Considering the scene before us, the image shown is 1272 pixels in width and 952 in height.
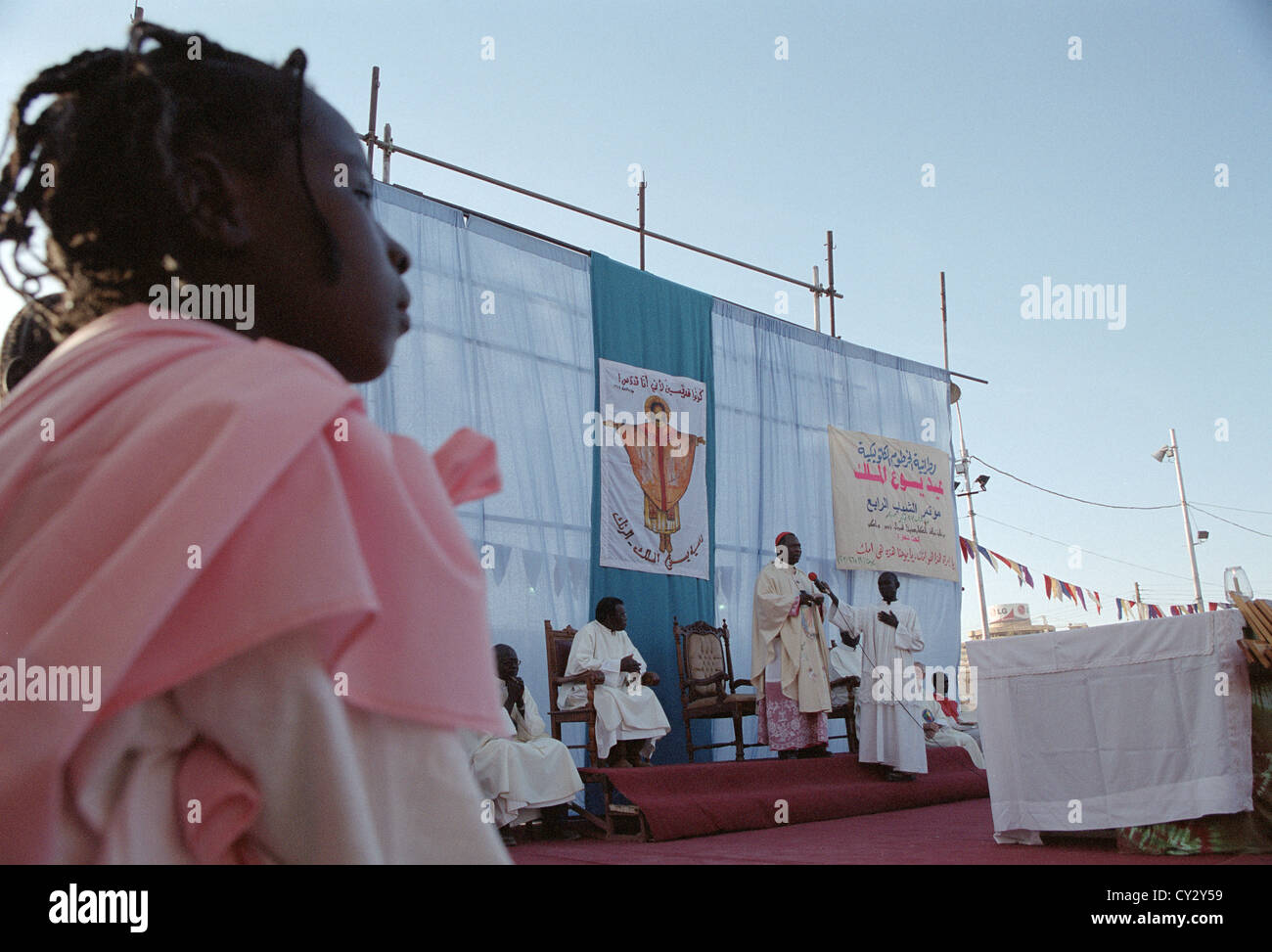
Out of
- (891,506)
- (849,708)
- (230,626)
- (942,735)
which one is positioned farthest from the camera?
(891,506)

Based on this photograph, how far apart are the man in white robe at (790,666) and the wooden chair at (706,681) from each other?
156mm

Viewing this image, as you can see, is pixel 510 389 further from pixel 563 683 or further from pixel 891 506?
pixel 891 506

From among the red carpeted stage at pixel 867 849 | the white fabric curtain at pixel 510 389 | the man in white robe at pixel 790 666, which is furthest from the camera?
the man in white robe at pixel 790 666

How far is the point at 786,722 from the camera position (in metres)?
6.36

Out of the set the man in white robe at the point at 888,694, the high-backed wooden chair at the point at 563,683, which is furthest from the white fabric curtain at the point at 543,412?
the man in white robe at the point at 888,694

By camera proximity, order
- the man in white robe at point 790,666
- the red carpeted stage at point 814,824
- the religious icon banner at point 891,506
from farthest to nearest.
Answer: the religious icon banner at point 891,506
the man in white robe at point 790,666
the red carpeted stage at point 814,824

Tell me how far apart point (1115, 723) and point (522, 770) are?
270 cm

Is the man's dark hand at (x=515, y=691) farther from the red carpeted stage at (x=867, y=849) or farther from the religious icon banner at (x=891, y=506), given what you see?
the religious icon banner at (x=891, y=506)

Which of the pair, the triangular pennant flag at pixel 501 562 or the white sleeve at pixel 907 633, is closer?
the triangular pennant flag at pixel 501 562

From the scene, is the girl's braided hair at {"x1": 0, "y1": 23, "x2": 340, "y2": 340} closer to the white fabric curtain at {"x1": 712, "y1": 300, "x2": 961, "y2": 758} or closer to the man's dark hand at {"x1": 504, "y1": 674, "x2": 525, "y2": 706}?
the man's dark hand at {"x1": 504, "y1": 674, "x2": 525, "y2": 706}

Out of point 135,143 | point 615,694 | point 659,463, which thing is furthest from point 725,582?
point 135,143

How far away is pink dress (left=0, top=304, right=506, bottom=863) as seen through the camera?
48 cm

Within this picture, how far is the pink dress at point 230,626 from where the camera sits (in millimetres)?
479

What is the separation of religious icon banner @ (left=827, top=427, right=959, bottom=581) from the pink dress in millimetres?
8069
